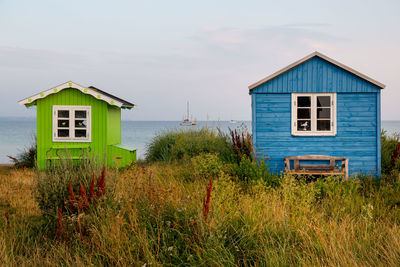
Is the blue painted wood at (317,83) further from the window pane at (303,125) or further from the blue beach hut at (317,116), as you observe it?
the window pane at (303,125)

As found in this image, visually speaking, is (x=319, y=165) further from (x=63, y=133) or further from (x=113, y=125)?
(x=63, y=133)

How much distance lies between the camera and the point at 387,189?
332 inches

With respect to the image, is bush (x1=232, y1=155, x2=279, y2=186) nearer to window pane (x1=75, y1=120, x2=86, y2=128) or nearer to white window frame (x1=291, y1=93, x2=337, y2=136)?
white window frame (x1=291, y1=93, x2=337, y2=136)

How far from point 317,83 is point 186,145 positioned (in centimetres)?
463

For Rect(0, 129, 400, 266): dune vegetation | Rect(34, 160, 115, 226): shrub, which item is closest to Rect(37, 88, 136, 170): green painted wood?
Rect(0, 129, 400, 266): dune vegetation

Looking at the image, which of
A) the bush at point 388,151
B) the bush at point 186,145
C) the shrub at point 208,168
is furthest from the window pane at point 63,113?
the bush at point 388,151

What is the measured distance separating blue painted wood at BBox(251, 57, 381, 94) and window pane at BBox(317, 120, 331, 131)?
82 cm

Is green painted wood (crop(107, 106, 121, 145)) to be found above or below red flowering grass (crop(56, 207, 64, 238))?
above

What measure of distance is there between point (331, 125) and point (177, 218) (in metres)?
6.98

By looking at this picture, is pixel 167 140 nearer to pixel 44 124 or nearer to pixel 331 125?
pixel 44 124

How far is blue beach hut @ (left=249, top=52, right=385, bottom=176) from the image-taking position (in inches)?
402

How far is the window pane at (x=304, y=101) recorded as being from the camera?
10300 mm

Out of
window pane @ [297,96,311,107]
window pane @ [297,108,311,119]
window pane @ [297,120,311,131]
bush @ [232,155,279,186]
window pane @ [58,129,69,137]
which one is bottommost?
bush @ [232,155,279,186]

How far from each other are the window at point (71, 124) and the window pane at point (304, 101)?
6.42m
